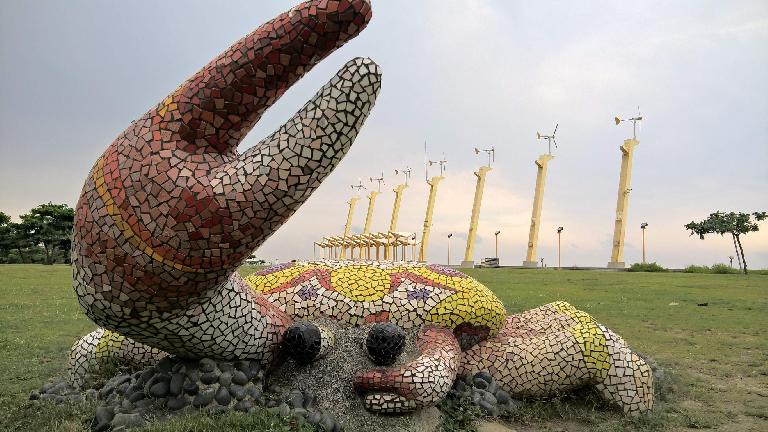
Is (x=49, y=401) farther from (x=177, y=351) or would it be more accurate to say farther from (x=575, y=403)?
(x=575, y=403)

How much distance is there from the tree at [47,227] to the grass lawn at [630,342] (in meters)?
22.1

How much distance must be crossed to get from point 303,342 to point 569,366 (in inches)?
114

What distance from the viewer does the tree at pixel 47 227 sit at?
4262 centimetres

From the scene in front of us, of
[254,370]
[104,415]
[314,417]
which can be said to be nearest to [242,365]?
[254,370]

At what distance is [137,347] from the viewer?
6.62 m

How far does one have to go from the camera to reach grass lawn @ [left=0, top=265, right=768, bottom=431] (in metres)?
6.39

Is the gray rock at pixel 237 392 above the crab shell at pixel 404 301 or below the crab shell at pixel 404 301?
below

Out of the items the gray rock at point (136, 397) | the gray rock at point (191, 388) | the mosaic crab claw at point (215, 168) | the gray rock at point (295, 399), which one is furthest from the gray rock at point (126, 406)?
the gray rock at point (295, 399)

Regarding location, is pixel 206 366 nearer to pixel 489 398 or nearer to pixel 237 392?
pixel 237 392

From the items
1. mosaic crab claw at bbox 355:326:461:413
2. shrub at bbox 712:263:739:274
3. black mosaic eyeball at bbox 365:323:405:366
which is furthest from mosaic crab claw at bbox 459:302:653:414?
shrub at bbox 712:263:739:274

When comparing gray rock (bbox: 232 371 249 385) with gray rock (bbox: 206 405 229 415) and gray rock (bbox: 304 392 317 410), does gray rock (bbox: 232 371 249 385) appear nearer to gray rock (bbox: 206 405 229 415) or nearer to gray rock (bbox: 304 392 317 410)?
gray rock (bbox: 206 405 229 415)

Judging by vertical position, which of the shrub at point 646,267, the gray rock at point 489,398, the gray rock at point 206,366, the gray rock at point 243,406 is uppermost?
the shrub at point 646,267

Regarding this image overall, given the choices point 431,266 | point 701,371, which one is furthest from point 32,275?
point 701,371

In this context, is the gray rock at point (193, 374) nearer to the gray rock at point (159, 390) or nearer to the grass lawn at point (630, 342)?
the gray rock at point (159, 390)
